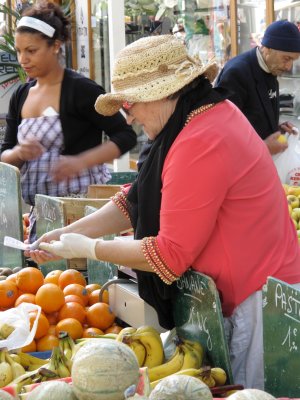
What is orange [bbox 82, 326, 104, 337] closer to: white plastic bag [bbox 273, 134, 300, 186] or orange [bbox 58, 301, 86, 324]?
orange [bbox 58, 301, 86, 324]

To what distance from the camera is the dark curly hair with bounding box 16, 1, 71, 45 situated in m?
4.32

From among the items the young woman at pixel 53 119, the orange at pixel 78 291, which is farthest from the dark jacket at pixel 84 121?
the orange at pixel 78 291

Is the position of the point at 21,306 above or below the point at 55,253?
below

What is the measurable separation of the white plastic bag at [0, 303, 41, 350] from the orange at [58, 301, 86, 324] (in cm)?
A: 15

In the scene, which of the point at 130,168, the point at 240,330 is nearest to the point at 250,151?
the point at 240,330

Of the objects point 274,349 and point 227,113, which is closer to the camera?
point 274,349

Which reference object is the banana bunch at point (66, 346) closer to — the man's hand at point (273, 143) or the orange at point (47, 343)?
the orange at point (47, 343)

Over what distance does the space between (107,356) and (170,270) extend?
0.61 m

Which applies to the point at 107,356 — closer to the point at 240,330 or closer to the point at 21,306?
the point at 240,330

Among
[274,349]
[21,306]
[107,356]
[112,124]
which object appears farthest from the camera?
[112,124]

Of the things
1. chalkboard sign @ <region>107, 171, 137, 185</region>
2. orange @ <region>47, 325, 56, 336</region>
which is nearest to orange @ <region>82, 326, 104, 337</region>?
orange @ <region>47, 325, 56, 336</region>

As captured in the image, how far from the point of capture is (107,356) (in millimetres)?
2080

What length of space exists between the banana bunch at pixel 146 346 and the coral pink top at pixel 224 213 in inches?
10.1

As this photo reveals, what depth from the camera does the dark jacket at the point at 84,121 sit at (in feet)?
14.0
